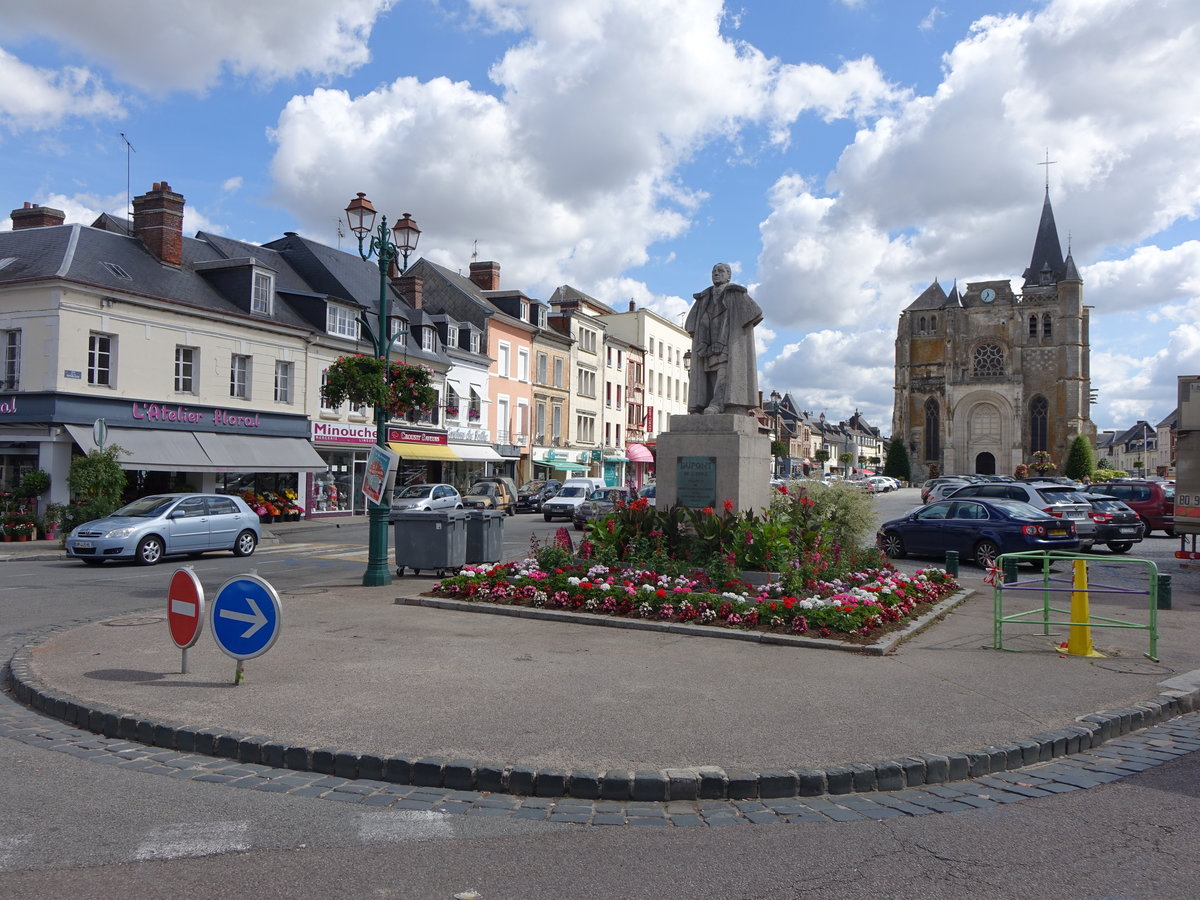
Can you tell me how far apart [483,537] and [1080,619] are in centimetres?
901

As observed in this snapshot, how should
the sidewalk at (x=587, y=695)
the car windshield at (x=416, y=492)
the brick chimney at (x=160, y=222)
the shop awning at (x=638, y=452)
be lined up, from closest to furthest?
the sidewalk at (x=587, y=695) → the brick chimney at (x=160, y=222) → the car windshield at (x=416, y=492) → the shop awning at (x=638, y=452)

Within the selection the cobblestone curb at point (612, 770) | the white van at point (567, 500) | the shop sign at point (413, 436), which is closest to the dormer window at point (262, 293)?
the shop sign at point (413, 436)

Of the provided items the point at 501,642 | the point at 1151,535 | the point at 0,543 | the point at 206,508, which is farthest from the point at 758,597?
the point at 1151,535

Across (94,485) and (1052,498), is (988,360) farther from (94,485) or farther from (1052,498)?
(94,485)

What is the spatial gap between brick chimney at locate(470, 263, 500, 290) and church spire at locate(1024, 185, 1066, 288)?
213ft

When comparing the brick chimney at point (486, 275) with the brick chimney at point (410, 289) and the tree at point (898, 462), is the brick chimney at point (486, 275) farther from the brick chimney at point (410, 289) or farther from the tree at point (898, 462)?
the tree at point (898, 462)

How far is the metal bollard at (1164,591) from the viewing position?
11.3 metres

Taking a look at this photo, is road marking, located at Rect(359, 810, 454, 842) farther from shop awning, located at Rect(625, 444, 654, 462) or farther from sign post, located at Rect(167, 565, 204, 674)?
shop awning, located at Rect(625, 444, 654, 462)

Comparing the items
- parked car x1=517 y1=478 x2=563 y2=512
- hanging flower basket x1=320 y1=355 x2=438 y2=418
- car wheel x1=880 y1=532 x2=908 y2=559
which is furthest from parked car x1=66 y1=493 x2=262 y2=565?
parked car x1=517 y1=478 x2=563 y2=512

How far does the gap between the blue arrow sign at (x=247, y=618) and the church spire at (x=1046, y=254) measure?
9907 centimetres

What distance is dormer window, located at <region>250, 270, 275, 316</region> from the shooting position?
3016cm

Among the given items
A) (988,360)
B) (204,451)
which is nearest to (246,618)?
(204,451)

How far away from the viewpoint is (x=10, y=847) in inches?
164

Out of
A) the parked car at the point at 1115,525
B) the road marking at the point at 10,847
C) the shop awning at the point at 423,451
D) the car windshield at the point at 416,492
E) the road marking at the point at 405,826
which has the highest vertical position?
the shop awning at the point at 423,451
